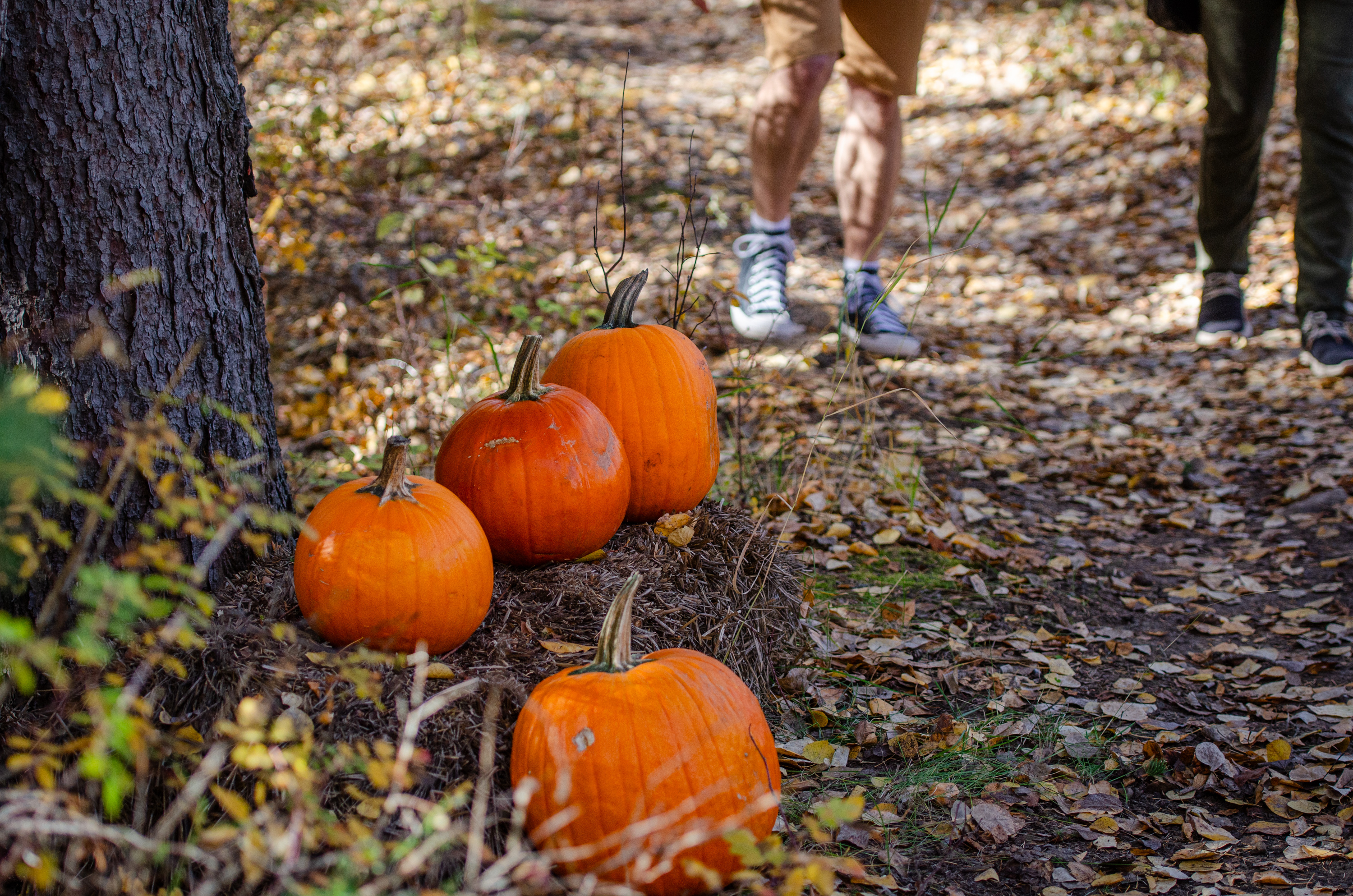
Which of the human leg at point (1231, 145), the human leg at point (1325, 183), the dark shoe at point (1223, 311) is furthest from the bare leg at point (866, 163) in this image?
the dark shoe at point (1223, 311)

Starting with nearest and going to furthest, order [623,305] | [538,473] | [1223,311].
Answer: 1. [538,473]
2. [623,305]
3. [1223,311]

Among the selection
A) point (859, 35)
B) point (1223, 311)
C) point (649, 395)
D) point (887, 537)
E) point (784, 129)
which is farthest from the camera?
point (1223, 311)

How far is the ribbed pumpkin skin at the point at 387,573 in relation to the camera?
1.90m

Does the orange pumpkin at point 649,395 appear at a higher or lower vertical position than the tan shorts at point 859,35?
lower

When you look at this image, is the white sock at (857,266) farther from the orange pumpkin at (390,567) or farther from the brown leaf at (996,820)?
the orange pumpkin at (390,567)

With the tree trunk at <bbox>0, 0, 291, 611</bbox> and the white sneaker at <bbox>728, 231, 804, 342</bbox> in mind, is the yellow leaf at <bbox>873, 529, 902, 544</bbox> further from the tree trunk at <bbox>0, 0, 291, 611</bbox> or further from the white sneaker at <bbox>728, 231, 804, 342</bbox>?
the tree trunk at <bbox>0, 0, 291, 611</bbox>

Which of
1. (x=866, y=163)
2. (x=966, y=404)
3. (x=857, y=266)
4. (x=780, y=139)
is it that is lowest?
(x=966, y=404)

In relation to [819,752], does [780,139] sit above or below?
above

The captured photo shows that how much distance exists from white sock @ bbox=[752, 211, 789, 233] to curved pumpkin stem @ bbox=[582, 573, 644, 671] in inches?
117

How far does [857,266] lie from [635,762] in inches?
125

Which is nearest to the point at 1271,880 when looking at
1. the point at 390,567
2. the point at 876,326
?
the point at 390,567

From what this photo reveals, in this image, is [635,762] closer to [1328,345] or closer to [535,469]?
[535,469]

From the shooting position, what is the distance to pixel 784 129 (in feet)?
13.7

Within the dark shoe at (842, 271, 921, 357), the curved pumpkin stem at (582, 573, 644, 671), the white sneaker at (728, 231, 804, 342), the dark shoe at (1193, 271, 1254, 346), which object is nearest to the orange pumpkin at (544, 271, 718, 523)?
the curved pumpkin stem at (582, 573, 644, 671)
